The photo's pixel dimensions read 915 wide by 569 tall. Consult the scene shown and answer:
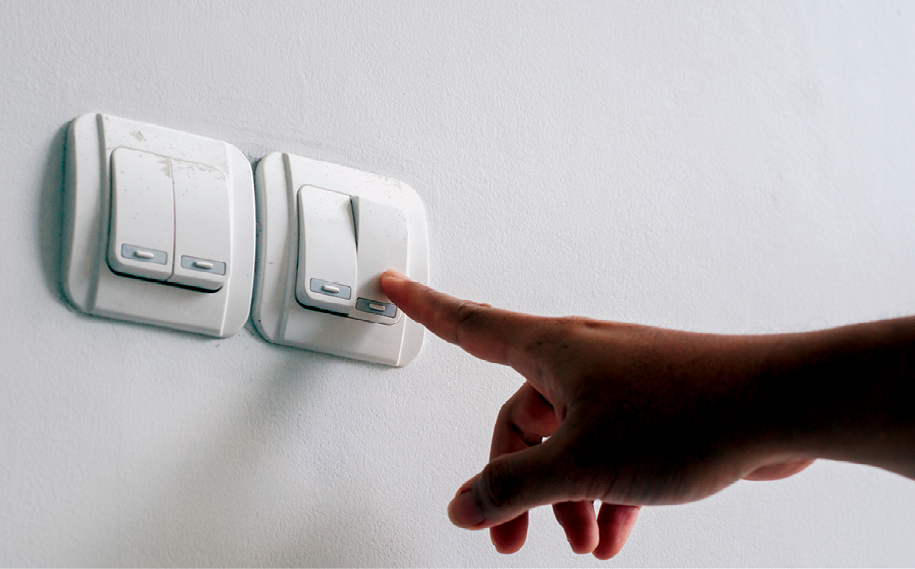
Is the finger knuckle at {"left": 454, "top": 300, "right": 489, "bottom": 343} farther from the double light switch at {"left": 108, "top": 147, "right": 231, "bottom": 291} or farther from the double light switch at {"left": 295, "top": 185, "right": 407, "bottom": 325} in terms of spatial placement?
the double light switch at {"left": 108, "top": 147, "right": 231, "bottom": 291}

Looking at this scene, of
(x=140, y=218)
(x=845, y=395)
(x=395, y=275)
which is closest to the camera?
(x=845, y=395)

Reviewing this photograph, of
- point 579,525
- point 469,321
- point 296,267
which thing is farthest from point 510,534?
point 296,267

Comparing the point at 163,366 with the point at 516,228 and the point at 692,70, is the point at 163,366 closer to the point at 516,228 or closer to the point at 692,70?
the point at 516,228

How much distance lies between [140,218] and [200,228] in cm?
4

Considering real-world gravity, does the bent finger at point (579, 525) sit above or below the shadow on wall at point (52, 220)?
below

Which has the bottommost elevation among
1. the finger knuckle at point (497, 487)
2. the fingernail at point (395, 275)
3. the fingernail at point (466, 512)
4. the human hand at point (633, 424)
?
the fingernail at point (466, 512)

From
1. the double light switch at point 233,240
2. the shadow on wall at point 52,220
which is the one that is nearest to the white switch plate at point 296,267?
the double light switch at point 233,240

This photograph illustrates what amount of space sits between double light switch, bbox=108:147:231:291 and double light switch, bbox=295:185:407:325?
6 cm

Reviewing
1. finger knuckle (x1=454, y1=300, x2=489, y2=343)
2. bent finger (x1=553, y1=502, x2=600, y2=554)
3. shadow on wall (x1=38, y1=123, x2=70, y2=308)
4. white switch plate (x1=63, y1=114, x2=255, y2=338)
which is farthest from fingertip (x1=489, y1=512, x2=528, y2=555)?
shadow on wall (x1=38, y1=123, x2=70, y2=308)

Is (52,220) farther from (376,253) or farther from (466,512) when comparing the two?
(466,512)

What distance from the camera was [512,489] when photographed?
0.40m

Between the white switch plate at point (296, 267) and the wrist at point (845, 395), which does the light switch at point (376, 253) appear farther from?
the wrist at point (845, 395)

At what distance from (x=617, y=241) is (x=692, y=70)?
27 cm

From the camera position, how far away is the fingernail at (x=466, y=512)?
1.39 feet
